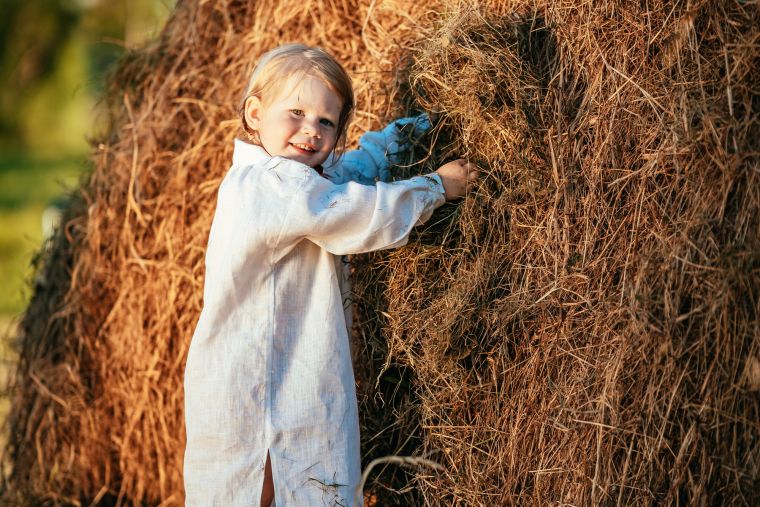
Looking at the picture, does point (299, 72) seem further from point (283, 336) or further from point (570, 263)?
point (570, 263)

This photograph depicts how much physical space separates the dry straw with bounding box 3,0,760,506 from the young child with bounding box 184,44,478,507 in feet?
0.66

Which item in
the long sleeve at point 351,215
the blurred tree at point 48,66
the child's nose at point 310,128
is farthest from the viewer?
the blurred tree at point 48,66

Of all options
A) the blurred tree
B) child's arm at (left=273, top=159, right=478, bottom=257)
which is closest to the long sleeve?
child's arm at (left=273, top=159, right=478, bottom=257)

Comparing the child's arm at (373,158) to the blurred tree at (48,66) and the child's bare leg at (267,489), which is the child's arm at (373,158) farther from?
the blurred tree at (48,66)

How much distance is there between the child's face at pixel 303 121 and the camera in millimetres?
2475

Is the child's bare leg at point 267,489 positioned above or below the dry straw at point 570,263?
below

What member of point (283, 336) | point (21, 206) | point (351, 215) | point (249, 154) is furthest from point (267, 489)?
point (21, 206)

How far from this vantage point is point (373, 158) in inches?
106

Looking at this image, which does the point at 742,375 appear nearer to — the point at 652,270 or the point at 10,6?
the point at 652,270

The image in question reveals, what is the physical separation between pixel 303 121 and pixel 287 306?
52cm

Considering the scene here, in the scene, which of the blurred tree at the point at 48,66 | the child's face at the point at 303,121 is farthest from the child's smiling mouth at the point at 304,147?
the blurred tree at the point at 48,66

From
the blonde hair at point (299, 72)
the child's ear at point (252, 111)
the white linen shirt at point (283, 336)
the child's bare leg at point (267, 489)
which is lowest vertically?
the child's bare leg at point (267, 489)

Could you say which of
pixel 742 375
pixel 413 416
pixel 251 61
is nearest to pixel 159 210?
pixel 251 61

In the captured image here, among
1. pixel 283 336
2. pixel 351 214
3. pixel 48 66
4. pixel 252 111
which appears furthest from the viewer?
pixel 48 66
